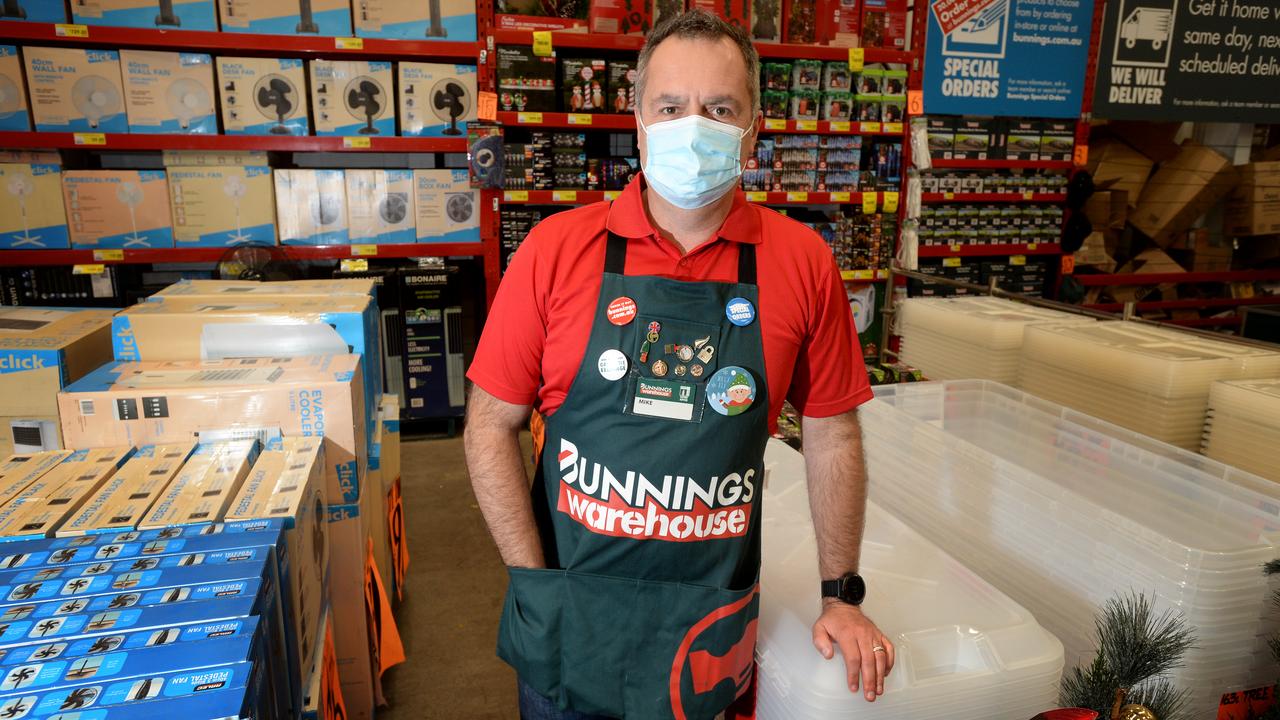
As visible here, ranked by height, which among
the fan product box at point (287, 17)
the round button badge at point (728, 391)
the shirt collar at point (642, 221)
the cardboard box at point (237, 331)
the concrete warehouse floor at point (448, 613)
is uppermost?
the fan product box at point (287, 17)

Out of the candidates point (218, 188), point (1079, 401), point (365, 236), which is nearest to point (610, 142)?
point (365, 236)

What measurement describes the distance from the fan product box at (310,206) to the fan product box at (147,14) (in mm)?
805

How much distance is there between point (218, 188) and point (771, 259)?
378 cm

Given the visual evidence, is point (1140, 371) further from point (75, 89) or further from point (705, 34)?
point (75, 89)

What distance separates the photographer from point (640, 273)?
126 centimetres

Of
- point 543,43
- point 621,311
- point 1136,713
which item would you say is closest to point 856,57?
point 543,43

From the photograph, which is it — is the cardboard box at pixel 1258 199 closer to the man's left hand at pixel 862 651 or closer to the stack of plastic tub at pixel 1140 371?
the stack of plastic tub at pixel 1140 371

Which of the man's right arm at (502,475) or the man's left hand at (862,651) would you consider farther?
the man's right arm at (502,475)

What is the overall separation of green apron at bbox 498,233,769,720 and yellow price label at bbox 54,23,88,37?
3945mm

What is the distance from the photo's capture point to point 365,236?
434 centimetres

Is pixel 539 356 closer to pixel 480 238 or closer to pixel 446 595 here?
pixel 446 595

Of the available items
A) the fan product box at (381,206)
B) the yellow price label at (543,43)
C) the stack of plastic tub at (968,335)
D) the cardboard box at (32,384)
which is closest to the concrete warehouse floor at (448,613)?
the cardboard box at (32,384)

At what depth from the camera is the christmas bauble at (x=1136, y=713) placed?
2.91 feet

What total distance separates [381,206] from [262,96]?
2.62ft
